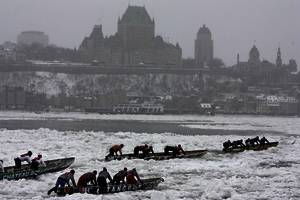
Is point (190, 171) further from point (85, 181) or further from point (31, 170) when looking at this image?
point (31, 170)

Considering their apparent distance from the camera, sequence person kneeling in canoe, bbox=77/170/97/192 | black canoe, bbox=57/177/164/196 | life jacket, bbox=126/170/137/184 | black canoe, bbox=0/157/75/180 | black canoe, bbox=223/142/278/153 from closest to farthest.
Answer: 1. black canoe, bbox=57/177/164/196
2. person kneeling in canoe, bbox=77/170/97/192
3. life jacket, bbox=126/170/137/184
4. black canoe, bbox=0/157/75/180
5. black canoe, bbox=223/142/278/153

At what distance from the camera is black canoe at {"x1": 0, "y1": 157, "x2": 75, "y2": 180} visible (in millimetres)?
28672

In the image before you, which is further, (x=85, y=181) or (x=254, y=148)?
(x=254, y=148)

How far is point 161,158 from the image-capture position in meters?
38.1

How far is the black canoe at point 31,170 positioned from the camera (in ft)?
94.1

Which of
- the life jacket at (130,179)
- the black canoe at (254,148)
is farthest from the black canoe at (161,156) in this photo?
the life jacket at (130,179)

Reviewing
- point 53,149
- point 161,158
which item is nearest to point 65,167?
point 161,158

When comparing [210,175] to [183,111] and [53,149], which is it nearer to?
[53,149]

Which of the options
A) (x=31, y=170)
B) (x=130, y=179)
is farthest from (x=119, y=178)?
(x=31, y=170)

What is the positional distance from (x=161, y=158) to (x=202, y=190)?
11.3 metres

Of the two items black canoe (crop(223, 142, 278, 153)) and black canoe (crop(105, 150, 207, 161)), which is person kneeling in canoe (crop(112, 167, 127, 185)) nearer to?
black canoe (crop(105, 150, 207, 161))

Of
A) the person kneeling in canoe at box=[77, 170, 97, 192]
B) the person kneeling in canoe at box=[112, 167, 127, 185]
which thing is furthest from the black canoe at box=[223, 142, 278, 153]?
the person kneeling in canoe at box=[77, 170, 97, 192]

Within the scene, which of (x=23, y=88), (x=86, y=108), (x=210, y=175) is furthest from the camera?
(x=23, y=88)

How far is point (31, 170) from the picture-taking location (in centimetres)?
2961
